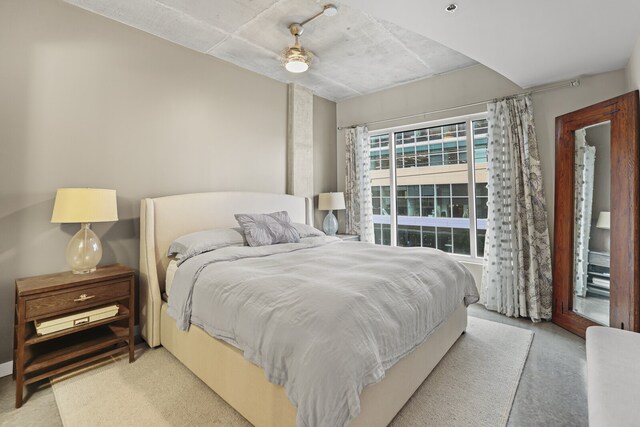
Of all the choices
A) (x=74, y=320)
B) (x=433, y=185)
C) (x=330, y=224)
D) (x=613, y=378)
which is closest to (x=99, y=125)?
(x=74, y=320)

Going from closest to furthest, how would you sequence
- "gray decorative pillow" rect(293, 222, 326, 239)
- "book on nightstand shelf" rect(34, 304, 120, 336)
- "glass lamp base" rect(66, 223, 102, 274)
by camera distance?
"book on nightstand shelf" rect(34, 304, 120, 336) → "glass lamp base" rect(66, 223, 102, 274) → "gray decorative pillow" rect(293, 222, 326, 239)

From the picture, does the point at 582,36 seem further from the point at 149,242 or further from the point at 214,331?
the point at 149,242

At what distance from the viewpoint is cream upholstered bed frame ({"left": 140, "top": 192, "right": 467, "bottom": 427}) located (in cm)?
155

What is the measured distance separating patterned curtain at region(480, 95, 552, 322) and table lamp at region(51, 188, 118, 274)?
3864 millimetres

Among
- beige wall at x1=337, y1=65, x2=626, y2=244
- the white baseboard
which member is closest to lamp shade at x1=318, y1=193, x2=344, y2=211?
beige wall at x1=337, y1=65, x2=626, y2=244

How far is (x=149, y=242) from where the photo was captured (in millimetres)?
2656

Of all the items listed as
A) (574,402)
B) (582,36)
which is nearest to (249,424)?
(574,402)

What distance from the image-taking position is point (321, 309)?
1.43 meters

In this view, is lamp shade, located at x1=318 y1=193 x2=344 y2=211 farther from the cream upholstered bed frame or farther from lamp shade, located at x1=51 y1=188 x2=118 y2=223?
lamp shade, located at x1=51 y1=188 x2=118 y2=223

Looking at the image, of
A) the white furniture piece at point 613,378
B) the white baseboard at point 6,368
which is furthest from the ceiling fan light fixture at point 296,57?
the white baseboard at point 6,368

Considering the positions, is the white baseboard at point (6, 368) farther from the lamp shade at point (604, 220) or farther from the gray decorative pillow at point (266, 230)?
the lamp shade at point (604, 220)

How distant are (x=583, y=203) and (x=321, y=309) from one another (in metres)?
2.98

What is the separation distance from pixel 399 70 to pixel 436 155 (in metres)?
1.27

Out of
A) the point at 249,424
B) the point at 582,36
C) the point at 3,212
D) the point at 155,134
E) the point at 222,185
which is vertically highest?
the point at 582,36
